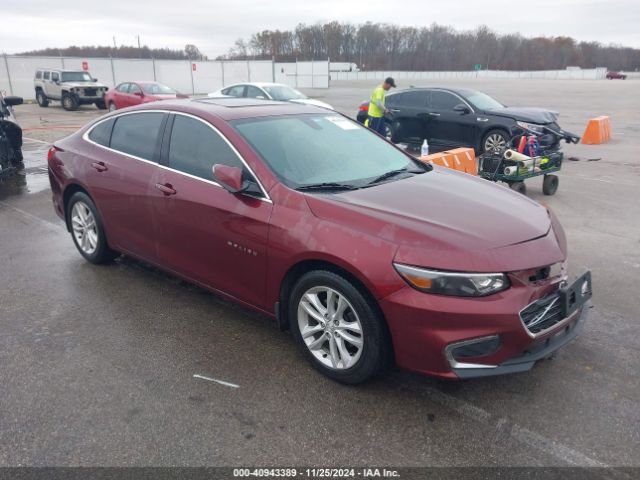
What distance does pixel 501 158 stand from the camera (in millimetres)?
7762

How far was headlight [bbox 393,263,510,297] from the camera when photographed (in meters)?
2.79

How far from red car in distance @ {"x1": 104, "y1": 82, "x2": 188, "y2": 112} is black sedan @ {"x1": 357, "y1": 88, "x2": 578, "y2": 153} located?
11.2 metres

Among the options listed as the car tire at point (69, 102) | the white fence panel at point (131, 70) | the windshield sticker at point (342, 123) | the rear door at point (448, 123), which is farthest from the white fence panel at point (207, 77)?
the windshield sticker at point (342, 123)

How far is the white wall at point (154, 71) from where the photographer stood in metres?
30.2

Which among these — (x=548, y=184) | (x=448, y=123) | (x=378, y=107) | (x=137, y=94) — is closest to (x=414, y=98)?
(x=378, y=107)

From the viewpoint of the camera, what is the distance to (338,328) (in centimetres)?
318

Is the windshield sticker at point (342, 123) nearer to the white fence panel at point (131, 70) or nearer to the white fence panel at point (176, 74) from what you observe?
the white fence panel at point (131, 70)

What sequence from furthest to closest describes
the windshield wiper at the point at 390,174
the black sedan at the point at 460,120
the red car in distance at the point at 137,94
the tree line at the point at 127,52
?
the tree line at the point at 127,52, the red car in distance at the point at 137,94, the black sedan at the point at 460,120, the windshield wiper at the point at 390,174

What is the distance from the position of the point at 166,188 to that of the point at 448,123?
9334 millimetres

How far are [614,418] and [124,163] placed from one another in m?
4.02

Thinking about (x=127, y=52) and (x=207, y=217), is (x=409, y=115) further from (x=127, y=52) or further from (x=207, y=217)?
(x=127, y=52)

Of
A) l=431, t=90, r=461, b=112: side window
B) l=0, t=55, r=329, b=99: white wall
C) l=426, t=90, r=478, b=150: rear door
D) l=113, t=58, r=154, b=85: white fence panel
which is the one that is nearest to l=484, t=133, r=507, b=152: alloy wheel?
l=426, t=90, r=478, b=150: rear door

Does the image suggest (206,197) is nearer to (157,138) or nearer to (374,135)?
(157,138)

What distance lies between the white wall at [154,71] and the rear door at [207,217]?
31.4 m
